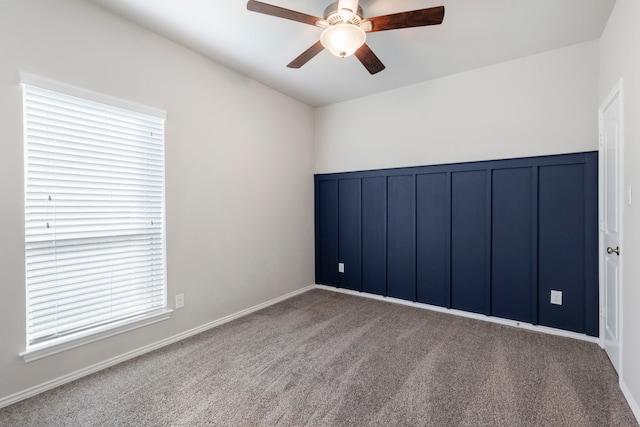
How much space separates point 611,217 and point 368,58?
2330mm

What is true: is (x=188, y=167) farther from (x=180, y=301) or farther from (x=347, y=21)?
(x=347, y=21)

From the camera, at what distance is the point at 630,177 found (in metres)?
1.90

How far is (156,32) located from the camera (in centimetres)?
262

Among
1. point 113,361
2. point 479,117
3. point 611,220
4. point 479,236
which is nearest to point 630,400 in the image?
point 611,220

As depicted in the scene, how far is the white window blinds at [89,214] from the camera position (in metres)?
2.03

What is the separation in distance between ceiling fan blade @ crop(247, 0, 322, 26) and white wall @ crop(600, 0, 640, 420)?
6.48ft

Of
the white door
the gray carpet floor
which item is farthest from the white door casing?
the gray carpet floor

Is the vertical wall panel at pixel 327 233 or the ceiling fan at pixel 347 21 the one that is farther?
the vertical wall panel at pixel 327 233

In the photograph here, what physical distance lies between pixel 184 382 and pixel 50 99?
7.28ft

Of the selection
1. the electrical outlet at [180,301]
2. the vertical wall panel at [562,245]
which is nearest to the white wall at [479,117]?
the vertical wall panel at [562,245]

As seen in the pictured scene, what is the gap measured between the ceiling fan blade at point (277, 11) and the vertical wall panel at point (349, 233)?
8.06ft

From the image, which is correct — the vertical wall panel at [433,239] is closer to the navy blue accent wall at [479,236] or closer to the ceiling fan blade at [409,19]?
the navy blue accent wall at [479,236]

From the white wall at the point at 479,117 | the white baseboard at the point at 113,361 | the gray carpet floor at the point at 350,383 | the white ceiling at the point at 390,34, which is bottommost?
the gray carpet floor at the point at 350,383

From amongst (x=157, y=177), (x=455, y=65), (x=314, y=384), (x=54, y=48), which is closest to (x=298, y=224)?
(x=157, y=177)
